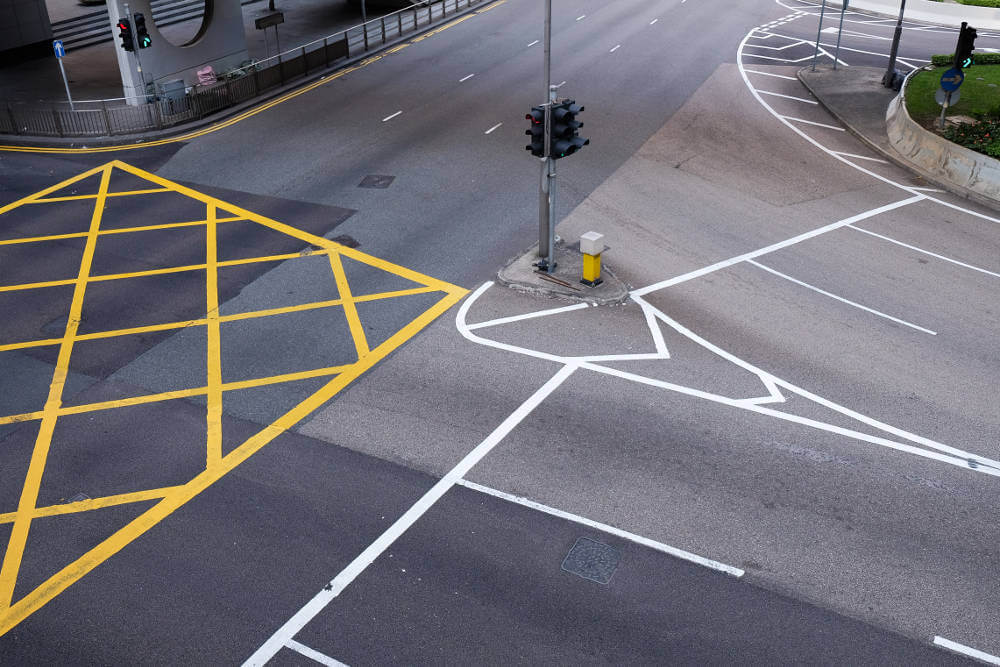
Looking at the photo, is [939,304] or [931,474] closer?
[931,474]

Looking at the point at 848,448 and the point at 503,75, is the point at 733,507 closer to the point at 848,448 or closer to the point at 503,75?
the point at 848,448

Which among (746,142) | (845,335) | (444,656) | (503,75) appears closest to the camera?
(444,656)

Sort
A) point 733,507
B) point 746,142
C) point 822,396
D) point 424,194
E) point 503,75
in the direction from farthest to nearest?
point 503,75 → point 746,142 → point 424,194 → point 822,396 → point 733,507

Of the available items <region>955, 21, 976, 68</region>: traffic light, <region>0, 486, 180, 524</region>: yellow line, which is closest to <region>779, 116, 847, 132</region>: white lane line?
<region>955, 21, 976, 68</region>: traffic light

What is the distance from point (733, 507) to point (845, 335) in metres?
5.81

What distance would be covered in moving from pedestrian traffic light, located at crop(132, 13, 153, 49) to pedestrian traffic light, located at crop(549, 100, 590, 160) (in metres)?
16.9

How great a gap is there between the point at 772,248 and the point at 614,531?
406 inches

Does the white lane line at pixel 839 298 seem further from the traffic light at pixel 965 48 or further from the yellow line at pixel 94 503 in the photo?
the yellow line at pixel 94 503

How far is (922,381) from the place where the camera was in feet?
45.3

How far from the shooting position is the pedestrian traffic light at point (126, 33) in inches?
1032

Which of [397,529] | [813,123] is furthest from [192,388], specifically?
[813,123]

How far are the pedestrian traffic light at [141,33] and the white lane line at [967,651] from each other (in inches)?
1048

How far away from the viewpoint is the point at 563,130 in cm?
1580

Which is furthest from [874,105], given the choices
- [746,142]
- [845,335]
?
[845,335]
